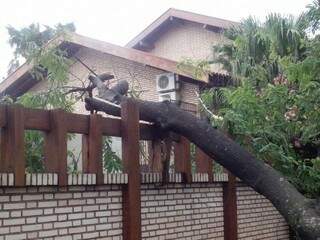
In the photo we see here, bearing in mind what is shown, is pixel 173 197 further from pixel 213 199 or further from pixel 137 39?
pixel 137 39

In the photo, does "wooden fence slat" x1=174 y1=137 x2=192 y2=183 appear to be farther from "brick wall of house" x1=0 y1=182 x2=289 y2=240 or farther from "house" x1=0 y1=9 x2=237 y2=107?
"house" x1=0 y1=9 x2=237 y2=107

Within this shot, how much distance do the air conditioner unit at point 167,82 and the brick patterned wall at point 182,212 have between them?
578 centimetres

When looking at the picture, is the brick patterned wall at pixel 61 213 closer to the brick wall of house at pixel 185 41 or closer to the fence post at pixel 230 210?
the fence post at pixel 230 210

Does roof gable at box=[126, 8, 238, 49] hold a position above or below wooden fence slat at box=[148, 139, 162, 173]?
above

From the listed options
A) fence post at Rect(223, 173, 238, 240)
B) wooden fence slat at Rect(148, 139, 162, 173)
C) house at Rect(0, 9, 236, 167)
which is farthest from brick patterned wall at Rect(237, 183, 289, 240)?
wooden fence slat at Rect(148, 139, 162, 173)

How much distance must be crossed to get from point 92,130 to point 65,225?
100 cm

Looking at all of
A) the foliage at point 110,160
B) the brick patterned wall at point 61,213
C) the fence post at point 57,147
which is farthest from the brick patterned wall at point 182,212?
the fence post at point 57,147

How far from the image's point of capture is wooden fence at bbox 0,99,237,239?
4602mm

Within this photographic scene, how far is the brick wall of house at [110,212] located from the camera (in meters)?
4.63

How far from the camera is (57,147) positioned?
16.4 feet

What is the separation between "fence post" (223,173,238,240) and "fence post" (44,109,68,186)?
332 cm

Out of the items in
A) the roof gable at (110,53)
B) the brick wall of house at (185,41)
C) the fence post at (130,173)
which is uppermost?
the brick wall of house at (185,41)

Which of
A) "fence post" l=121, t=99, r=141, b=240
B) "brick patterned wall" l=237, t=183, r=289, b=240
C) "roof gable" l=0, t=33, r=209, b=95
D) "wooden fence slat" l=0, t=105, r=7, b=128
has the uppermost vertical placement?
"roof gable" l=0, t=33, r=209, b=95

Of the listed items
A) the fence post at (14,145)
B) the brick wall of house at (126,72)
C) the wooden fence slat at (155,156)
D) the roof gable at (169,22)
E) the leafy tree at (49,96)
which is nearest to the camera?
the fence post at (14,145)
